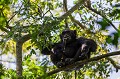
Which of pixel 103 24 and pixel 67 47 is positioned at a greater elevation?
pixel 103 24

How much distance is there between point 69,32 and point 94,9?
56.7 inches

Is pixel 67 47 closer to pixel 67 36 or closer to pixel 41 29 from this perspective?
pixel 67 36

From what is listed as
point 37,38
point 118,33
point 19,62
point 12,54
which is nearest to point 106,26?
point 118,33

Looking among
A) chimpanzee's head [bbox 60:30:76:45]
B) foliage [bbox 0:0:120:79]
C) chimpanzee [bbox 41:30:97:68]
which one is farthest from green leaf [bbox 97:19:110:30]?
chimpanzee's head [bbox 60:30:76:45]

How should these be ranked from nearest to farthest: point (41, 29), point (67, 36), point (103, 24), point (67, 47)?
point (103, 24) < point (41, 29) < point (67, 36) < point (67, 47)

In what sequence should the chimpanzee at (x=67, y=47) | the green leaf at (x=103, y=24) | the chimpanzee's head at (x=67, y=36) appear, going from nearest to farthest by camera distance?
the green leaf at (x=103, y=24) → the chimpanzee at (x=67, y=47) → the chimpanzee's head at (x=67, y=36)

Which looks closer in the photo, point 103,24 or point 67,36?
point 103,24

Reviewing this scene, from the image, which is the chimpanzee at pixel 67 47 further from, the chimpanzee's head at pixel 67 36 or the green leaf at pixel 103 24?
the green leaf at pixel 103 24

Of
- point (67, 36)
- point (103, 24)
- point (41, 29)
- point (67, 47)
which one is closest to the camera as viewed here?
point (103, 24)

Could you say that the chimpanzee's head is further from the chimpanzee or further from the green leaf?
the green leaf

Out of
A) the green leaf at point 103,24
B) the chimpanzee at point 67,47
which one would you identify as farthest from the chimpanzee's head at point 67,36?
the green leaf at point 103,24

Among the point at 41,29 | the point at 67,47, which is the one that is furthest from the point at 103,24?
the point at 67,47

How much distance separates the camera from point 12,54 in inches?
333

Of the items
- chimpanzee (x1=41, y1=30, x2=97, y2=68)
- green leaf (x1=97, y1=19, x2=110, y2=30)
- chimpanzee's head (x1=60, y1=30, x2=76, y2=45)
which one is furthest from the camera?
chimpanzee's head (x1=60, y1=30, x2=76, y2=45)
